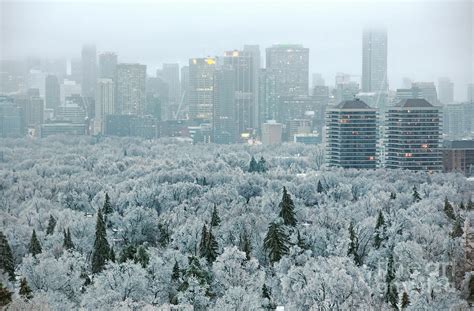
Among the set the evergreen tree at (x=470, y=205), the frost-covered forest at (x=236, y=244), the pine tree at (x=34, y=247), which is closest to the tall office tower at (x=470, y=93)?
the frost-covered forest at (x=236, y=244)

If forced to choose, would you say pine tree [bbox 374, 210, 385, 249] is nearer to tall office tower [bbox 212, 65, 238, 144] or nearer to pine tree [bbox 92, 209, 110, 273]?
pine tree [bbox 92, 209, 110, 273]

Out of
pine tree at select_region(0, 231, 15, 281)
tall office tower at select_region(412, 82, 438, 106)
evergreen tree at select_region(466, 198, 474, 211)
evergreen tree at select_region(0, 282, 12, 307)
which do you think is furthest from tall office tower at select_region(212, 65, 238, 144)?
evergreen tree at select_region(0, 282, 12, 307)

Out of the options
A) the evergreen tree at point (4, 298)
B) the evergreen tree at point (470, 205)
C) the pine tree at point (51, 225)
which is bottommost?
the pine tree at point (51, 225)

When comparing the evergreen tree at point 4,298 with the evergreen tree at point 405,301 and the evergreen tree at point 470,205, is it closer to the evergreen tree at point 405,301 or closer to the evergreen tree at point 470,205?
the evergreen tree at point 405,301

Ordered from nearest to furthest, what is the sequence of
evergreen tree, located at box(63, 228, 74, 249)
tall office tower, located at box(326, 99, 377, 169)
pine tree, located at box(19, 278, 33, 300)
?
pine tree, located at box(19, 278, 33, 300) → evergreen tree, located at box(63, 228, 74, 249) → tall office tower, located at box(326, 99, 377, 169)

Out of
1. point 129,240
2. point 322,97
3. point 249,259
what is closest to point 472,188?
point 129,240
